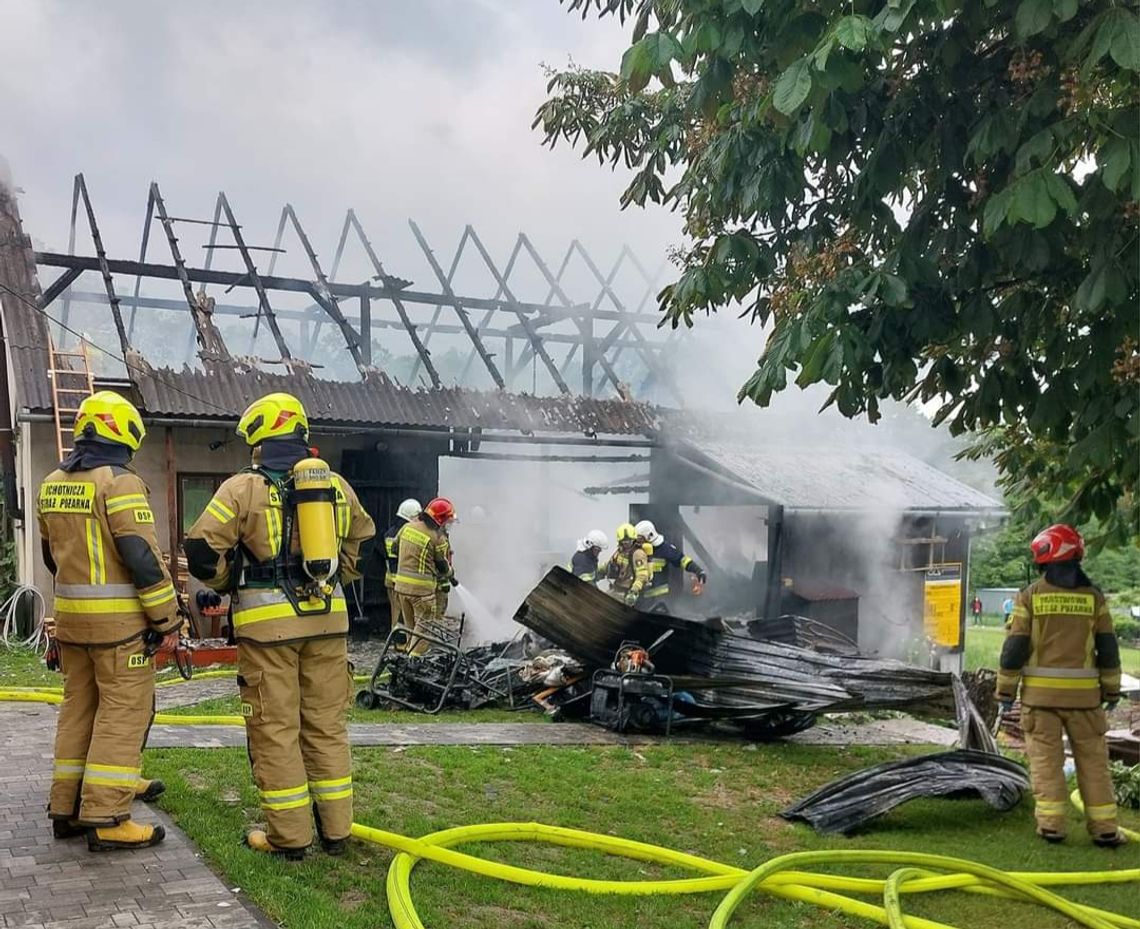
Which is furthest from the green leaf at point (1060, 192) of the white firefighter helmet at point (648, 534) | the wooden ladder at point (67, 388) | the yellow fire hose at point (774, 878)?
the wooden ladder at point (67, 388)

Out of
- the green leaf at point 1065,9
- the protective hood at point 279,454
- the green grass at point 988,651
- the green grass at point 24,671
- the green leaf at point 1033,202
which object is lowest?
the green grass at point 988,651

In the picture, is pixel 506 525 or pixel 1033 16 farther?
pixel 506 525

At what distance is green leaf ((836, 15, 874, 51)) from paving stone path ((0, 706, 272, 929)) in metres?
3.39

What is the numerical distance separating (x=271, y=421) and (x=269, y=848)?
1.78m

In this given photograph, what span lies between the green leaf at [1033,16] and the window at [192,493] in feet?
32.8

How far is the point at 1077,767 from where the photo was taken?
5.59 metres

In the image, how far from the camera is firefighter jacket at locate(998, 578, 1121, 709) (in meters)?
5.50

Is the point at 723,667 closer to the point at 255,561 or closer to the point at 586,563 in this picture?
the point at 586,563

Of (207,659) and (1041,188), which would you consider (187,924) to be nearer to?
(1041,188)

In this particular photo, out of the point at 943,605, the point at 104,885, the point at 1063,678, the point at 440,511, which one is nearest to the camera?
the point at 104,885

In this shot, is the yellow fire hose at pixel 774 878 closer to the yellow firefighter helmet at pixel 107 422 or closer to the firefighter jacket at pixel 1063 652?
the firefighter jacket at pixel 1063 652

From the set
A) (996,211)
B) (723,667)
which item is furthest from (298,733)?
(723,667)

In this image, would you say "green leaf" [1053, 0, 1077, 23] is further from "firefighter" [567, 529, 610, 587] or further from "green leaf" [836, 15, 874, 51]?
"firefighter" [567, 529, 610, 587]

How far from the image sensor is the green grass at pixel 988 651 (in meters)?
20.4
